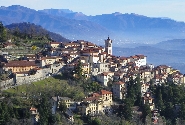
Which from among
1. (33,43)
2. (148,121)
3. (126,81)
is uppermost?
(33,43)

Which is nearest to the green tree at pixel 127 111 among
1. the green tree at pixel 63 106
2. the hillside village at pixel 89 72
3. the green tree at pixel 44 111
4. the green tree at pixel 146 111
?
the hillside village at pixel 89 72

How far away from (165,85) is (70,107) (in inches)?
596

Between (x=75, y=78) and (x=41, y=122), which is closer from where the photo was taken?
(x=41, y=122)

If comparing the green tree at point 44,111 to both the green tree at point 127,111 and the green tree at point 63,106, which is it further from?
the green tree at point 127,111

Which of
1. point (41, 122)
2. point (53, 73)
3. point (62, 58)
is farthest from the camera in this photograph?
point (62, 58)

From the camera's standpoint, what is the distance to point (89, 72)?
4800cm

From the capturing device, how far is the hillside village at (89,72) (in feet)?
132

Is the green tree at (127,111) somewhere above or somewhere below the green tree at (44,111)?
below

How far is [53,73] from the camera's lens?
152 feet

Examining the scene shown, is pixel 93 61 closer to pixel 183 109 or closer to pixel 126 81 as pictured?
pixel 126 81

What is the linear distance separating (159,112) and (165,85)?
18.1 feet

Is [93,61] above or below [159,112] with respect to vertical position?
above

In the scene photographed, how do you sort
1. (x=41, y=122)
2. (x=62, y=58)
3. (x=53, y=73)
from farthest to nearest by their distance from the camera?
(x=62, y=58) < (x=53, y=73) < (x=41, y=122)

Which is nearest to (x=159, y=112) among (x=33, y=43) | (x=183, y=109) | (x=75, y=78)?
(x=183, y=109)
